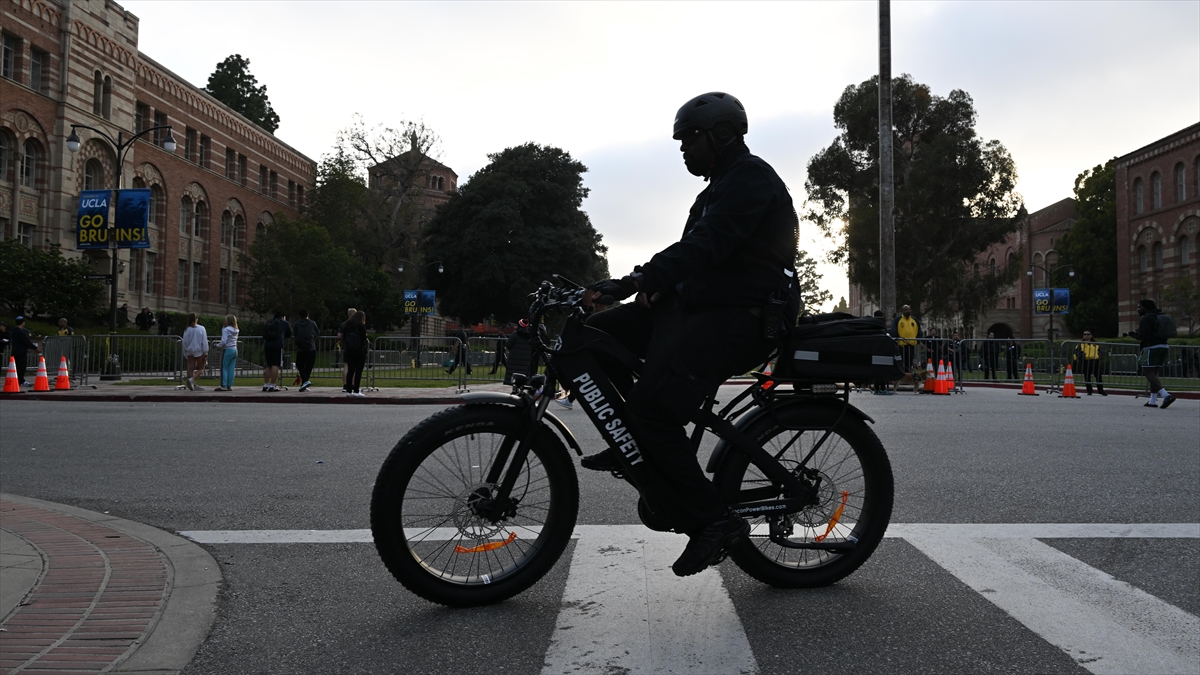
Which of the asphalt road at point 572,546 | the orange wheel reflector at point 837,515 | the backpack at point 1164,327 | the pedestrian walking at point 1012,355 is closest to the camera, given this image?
the asphalt road at point 572,546

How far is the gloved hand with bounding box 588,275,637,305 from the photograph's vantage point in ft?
10.9

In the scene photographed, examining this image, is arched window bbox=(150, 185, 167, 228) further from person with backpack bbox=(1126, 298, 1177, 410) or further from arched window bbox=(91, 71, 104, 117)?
person with backpack bbox=(1126, 298, 1177, 410)

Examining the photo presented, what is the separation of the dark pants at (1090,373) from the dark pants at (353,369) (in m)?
16.0

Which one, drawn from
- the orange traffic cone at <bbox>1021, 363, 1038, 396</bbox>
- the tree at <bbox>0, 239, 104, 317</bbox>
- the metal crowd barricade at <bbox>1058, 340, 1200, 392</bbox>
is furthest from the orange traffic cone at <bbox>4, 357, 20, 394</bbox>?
the metal crowd barricade at <bbox>1058, 340, 1200, 392</bbox>

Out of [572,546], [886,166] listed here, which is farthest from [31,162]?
[572,546]

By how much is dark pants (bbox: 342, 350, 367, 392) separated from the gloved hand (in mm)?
16008

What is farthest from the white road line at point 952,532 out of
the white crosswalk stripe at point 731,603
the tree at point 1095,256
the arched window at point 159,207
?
the tree at point 1095,256

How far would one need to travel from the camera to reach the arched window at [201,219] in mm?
50562

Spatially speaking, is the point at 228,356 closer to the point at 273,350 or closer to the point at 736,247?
the point at 273,350

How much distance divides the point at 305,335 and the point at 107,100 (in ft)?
91.3

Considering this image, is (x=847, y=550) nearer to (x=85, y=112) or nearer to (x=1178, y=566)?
(x=1178, y=566)

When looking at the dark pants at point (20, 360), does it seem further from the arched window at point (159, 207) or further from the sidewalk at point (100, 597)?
the arched window at point (159, 207)

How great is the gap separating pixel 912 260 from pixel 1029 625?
4337 centimetres

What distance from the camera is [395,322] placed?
59.5m
